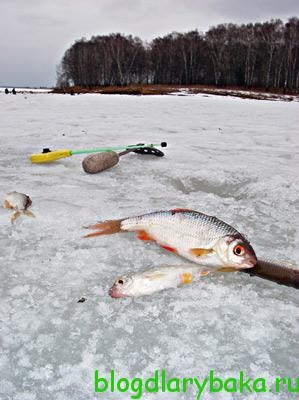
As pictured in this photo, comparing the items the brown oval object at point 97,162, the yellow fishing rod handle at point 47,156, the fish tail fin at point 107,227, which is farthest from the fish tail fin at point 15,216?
the yellow fishing rod handle at point 47,156

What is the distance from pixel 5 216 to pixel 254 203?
7.84 ft

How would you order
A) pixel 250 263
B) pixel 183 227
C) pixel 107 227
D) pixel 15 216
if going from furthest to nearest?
pixel 15 216 < pixel 107 227 < pixel 183 227 < pixel 250 263

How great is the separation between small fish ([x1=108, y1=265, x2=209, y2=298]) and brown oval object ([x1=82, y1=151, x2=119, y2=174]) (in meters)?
2.68

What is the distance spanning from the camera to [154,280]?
2.24 metres

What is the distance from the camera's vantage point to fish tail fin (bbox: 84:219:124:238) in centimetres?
300

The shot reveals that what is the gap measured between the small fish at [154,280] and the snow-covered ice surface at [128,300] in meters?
0.05

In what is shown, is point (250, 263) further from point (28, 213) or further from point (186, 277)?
point (28, 213)

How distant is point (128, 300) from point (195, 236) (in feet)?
2.15

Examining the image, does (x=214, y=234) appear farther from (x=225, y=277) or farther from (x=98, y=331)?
(x=98, y=331)

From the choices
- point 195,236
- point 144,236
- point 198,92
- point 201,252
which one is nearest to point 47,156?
point 144,236

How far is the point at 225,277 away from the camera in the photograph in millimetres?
A: 2412

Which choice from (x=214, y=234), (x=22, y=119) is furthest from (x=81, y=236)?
(x=22, y=119)

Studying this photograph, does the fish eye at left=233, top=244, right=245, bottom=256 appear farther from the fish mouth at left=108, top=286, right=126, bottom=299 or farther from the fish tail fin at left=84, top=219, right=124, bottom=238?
the fish tail fin at left=84, top=219, right=124, bottom=238

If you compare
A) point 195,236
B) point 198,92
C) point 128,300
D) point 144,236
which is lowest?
point 128,300
